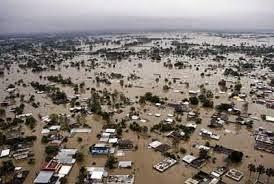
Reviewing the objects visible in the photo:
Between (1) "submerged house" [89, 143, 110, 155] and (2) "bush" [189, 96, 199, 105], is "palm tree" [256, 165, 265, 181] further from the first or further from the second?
(2) "bush" [189, 96, 199, 105]

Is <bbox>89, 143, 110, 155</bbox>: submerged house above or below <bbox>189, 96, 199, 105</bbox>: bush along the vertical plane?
below

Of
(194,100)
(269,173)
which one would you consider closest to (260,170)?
(269,173)

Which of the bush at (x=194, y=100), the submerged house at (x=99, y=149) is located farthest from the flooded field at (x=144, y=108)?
the submerged house at (x=99, y=149)

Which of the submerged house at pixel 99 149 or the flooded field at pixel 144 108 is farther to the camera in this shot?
the submerged house at pixel 99 149

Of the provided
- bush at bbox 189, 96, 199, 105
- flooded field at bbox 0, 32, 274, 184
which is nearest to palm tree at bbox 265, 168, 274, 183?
flooded field at bbox 0, 32, 274, 184

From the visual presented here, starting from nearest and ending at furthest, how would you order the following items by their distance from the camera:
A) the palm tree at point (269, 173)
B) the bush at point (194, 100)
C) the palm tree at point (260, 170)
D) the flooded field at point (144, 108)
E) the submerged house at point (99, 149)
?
the palm tree at point (269, 173) < the palm tree at point (260, 170) < the flooded field at point (144, 108) < the submerged house at point (99, 149) < the bush at point (194, 100)

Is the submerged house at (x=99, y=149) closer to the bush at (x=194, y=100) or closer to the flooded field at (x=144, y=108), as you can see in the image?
the flooded field at (x=144, y=108)

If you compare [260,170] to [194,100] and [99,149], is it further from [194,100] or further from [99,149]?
Result: [194,100]

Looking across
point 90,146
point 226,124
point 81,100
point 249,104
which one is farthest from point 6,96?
point 249,104

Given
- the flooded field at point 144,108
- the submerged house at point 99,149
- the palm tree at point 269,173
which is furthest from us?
the submerged house at point 99,149

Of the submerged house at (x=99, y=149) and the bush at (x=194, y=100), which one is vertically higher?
the bush at (x=194, y=100)

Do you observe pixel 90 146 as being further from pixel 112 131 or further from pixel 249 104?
pixel 249 104
